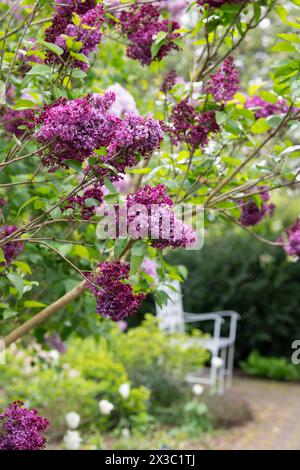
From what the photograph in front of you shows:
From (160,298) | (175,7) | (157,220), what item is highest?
(175,7)

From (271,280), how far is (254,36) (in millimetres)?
7873

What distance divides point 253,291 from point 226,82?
22.9 feet

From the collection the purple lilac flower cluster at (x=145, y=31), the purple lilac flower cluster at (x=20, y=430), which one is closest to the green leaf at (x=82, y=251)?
the purple lilac flower cluster at (x=145, y=31)

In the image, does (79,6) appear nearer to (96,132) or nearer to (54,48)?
(54,48)

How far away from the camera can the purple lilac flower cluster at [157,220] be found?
1.51 m

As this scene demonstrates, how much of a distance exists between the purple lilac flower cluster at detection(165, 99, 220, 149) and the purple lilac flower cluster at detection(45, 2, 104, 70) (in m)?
0.35

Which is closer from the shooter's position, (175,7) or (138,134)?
(138,134)

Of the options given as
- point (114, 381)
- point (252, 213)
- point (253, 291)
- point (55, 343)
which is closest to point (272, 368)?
point (253, 291)

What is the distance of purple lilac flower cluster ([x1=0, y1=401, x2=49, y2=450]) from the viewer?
5.67ft

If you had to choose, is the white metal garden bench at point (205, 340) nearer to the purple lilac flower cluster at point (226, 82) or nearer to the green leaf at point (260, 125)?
the green leaf at point (260, 125)

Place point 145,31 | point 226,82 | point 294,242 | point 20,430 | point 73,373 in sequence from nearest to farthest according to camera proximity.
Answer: point 20,430
point 226,82
point 145,31
point 294,242
point 73,373

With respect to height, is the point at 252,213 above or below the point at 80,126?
below

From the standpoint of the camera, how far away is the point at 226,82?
2.04m
